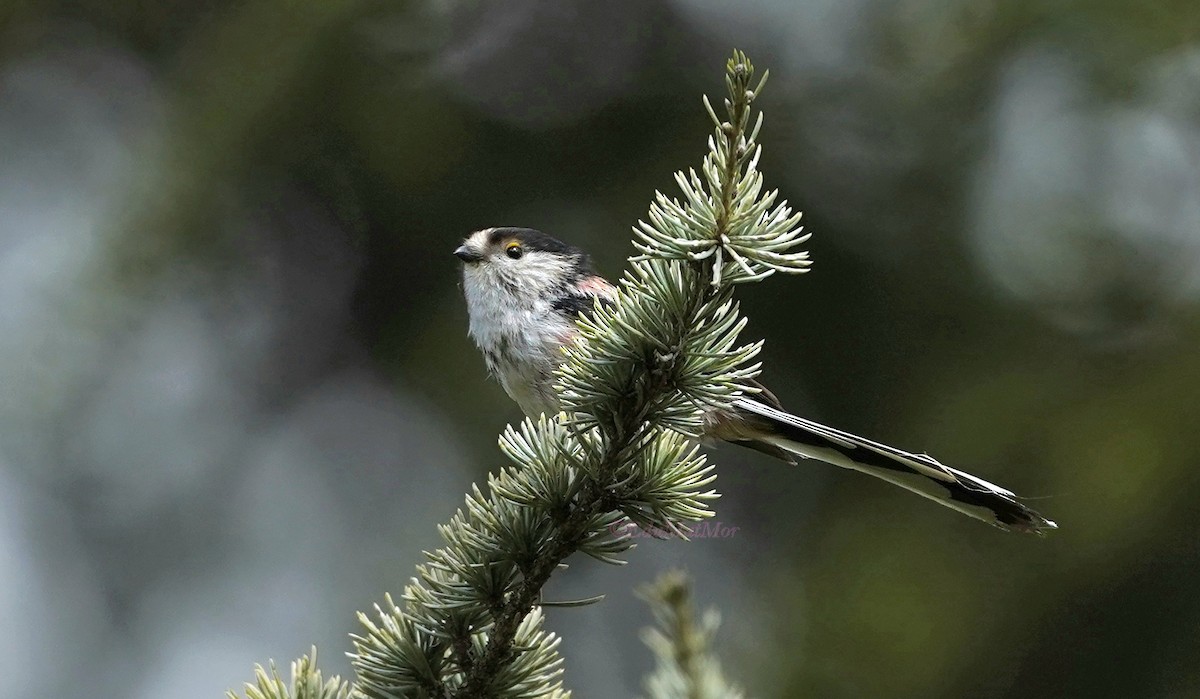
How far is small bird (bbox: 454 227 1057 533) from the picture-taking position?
8.27 ft

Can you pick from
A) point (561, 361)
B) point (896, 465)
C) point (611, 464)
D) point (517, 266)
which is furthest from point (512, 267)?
point (611, 464)

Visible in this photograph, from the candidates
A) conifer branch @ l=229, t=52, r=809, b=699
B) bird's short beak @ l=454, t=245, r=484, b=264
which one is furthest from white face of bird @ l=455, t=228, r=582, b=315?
conifer branch @ l=229, t=52, r=809, b=699

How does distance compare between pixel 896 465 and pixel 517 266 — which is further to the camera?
pixel 517 266

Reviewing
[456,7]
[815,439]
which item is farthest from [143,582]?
[815,439]

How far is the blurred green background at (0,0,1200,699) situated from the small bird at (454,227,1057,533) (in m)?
1.27

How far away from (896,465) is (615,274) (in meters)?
2.96

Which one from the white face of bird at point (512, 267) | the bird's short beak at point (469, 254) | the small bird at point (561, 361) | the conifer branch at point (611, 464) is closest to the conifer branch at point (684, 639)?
the conifer branch at point (611, 464)

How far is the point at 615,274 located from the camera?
5578mm

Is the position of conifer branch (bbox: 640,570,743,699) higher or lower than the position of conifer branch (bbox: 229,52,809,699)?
lower

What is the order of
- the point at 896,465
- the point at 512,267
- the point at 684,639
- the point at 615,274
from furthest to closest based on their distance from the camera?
the point at 615,274, the point at 512,267, the point at 896,465, the point at 684,639

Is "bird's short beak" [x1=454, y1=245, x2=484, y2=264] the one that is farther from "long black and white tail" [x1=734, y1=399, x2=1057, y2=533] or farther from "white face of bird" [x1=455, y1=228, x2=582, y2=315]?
"long black and white tail" [x1=734, y1=399, x2=1057, y2=533]

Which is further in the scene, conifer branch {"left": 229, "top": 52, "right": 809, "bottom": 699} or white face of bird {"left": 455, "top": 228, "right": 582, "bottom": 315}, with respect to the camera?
white face of bird {"left": 455, "top": 228, "right": 582, "bottom": 315}

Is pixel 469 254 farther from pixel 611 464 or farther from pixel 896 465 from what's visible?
pixel 611 464

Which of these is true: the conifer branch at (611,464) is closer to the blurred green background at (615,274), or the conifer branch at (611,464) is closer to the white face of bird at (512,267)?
the white face of bird at (512,267)
